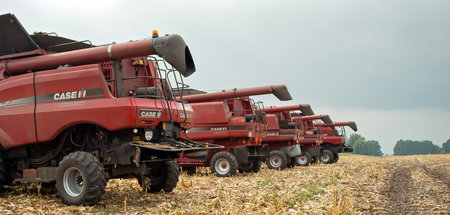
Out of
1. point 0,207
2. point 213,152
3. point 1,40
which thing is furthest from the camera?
point 213,152

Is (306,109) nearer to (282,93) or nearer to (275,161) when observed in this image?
(275,161)

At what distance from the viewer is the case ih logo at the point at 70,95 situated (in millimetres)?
7312

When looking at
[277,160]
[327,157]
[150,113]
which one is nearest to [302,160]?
[327,157]

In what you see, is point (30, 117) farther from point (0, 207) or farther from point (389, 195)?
point (389, 195)

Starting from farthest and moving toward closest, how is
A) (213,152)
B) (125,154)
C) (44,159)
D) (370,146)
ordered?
(370,146)
(213,152)
(44,159)
(125,154)

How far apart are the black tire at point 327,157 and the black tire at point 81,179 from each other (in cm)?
1877

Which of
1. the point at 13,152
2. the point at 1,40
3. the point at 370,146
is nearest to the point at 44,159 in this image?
the point at 13,152

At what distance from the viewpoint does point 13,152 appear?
26.8ft

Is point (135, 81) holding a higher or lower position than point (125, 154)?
higher

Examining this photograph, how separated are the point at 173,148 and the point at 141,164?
2.18 feet

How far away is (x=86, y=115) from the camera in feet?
23.6

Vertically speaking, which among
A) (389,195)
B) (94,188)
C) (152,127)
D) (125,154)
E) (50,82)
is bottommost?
(389,195)

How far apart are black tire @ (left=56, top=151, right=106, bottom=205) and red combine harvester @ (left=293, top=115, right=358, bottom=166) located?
622 inches

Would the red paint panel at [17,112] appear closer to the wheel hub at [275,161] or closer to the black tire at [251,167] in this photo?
A: the black tire at [251,167]
